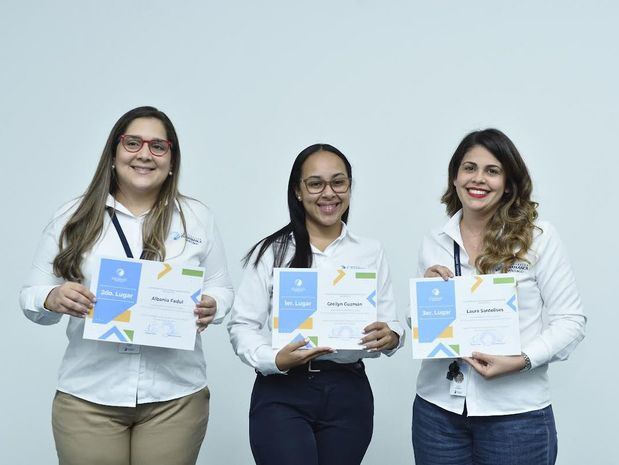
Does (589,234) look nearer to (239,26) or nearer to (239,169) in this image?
(239,169)

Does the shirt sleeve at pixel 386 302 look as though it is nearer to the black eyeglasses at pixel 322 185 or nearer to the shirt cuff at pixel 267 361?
the black eyeglasses at pixel 322 185

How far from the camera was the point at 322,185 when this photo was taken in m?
2.61

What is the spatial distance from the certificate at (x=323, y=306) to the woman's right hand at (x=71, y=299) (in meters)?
0.65

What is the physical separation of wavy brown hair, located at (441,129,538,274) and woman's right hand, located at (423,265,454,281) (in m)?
0.11

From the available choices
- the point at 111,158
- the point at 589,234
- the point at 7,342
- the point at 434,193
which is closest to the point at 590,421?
the point at 589,234

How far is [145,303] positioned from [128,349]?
0.17 meters

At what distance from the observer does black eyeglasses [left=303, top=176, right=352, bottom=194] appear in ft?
8.53

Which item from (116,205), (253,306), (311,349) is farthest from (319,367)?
(116,205)

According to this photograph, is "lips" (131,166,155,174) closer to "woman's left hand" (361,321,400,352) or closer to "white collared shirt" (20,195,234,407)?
"white collared shirt" (20,195,234,407)

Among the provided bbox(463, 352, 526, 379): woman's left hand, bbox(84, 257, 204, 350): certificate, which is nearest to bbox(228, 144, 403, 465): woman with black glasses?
bbox(84, 257, 204, 350): certificate

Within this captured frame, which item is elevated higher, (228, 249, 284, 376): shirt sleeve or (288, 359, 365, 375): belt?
(228, 249, 284, 376): shirt sleeve

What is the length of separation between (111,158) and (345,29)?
2.14 meters

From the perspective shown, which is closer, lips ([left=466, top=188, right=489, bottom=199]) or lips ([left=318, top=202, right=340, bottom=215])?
lips ([left=466, top=188, right=489, bottom=199])

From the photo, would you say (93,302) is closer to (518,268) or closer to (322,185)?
(322,185)
